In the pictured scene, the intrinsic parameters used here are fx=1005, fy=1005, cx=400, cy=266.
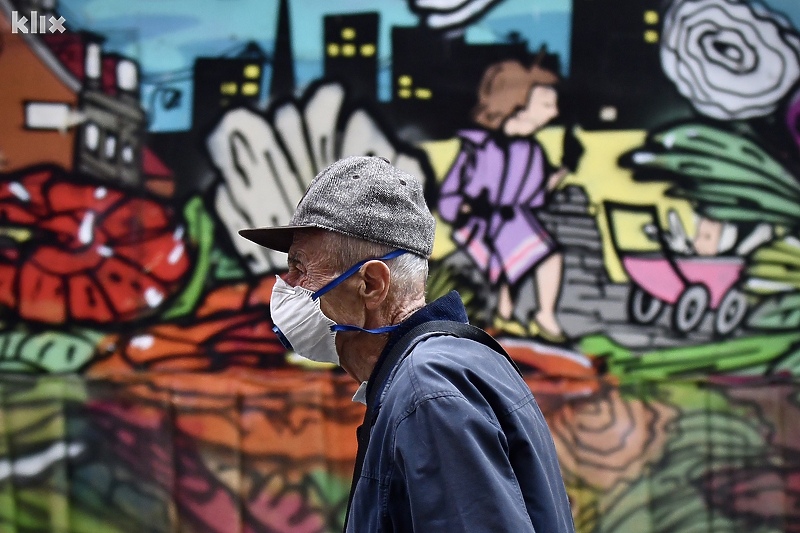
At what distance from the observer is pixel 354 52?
572cm

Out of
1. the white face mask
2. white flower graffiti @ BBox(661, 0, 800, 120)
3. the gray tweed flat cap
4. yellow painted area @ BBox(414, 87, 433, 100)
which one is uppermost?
white flower graffiti @ BBox(661, 0, 800, 120)

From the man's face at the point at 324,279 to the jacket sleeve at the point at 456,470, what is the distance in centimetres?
56

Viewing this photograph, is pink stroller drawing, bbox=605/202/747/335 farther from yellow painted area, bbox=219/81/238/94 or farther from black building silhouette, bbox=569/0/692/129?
yellow painted area, bbox=219/81/238/94

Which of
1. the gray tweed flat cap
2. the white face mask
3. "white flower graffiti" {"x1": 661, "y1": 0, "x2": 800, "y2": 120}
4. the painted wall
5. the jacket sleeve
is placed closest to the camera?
the jacket sleeve

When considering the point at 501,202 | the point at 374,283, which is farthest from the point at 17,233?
the point at 374,283

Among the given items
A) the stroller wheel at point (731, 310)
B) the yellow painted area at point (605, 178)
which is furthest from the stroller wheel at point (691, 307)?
the yellow painted area at point (605, 178)

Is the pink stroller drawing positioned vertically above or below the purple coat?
below

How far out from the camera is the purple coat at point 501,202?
5.66 meters

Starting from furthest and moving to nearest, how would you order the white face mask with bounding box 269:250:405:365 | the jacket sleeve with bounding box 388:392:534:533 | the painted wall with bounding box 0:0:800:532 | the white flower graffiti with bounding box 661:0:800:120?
the white flower graffiti with bounding box 661:0:800:120, the painted wall with bounding box 0:0:800:532, the white face mask with bounding box 269:250:405:365, the jacket sleeve with bounding box 388:392:534:533

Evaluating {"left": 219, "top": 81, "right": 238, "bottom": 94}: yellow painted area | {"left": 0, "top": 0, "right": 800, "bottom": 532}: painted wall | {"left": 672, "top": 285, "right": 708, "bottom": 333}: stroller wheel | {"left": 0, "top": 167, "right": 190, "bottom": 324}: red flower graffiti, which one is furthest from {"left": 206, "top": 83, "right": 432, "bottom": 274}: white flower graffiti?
{"left": 672, "top": 285, "right": 708, "bottom": 333}: stroller wheel

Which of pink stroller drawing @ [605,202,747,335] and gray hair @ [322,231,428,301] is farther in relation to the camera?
pink stroller drawing @ [605,202,747,335]

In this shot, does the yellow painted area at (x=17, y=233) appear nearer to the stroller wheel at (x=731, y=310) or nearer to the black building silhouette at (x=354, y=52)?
the black building silhouette at (x=354, y=52)

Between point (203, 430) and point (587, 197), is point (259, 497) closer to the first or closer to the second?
point (203, 430)

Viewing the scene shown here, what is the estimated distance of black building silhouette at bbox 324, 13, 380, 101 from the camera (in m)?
5.70
